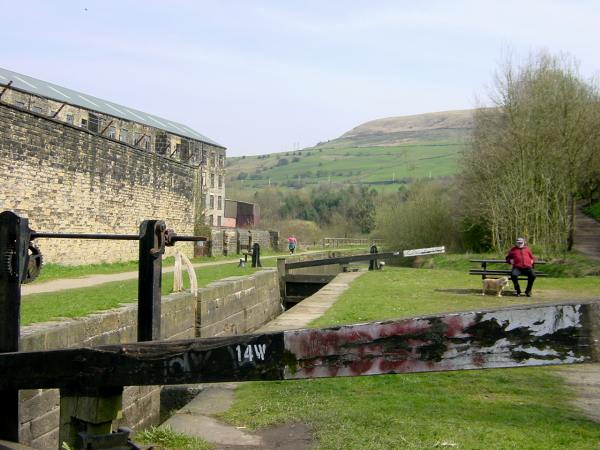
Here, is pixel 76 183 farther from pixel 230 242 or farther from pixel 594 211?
pixel 594 211

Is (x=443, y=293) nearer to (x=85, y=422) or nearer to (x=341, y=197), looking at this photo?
(x=85, y=422)

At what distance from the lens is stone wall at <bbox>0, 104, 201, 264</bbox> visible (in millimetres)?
19422

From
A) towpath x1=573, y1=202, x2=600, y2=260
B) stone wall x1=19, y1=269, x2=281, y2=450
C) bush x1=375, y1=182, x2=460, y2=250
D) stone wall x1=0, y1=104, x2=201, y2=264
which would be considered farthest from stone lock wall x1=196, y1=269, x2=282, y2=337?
bush x1=375, y1=182, x2=460, y2=250

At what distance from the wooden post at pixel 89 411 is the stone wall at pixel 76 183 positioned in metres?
16.7

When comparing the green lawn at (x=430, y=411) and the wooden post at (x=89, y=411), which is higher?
the wooden post at (x=89, y=411)

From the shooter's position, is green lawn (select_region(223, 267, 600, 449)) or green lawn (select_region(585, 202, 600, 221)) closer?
green lawn (select_region(223, 267, 600, 449))

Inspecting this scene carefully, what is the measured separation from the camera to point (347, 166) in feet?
530

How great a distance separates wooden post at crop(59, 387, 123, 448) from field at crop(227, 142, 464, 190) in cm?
12489

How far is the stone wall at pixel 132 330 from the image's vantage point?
22.5 ft

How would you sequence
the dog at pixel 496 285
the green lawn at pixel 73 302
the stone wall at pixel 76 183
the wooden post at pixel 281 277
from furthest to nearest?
the wooden post at pixel 281 277
the stone wall at pixel 76 183
the dog at pixel 496 285
the green lawn at pixel 73 302

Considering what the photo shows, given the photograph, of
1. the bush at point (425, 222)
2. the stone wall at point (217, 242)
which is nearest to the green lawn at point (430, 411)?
the bush at point (425, 222)

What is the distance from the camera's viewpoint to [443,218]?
40.9 metres

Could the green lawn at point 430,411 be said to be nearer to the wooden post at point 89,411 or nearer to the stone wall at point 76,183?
the wooden post at point 89,411

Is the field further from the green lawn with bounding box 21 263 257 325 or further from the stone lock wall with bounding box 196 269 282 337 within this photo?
the green lawn with bounding box 21 263 257 325
